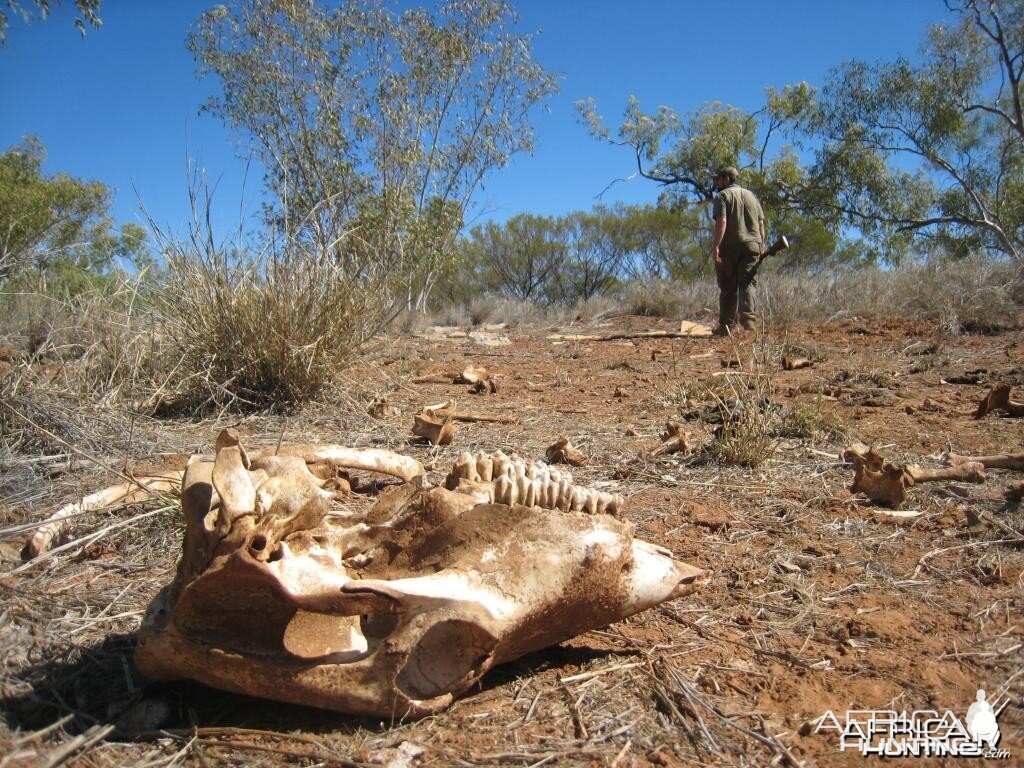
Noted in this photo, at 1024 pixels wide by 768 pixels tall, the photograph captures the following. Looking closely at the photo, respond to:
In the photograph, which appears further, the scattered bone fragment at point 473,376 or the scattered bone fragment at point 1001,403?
the scattered bone fragment at point 473,376

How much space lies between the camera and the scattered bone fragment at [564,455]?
3771mm

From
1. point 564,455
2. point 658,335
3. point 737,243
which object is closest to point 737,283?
point 737,243

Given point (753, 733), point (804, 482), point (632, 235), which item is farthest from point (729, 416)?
point (632, 235)

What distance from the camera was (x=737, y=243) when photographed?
980 cm

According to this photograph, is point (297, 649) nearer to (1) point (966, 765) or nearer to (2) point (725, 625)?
(2) point (725, 625)

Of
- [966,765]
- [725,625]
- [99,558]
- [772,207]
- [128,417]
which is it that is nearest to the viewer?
[966,765]

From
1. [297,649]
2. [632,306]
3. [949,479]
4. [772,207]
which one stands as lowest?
[297,649]

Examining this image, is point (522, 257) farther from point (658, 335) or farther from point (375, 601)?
point (375, 601)

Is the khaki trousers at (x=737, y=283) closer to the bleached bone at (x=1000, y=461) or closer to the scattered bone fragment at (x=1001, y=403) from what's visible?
the scattered bone fragment at (x=1001, y=403)

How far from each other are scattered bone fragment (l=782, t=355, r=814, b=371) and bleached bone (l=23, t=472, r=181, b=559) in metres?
5.83

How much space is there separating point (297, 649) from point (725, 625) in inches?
48.7

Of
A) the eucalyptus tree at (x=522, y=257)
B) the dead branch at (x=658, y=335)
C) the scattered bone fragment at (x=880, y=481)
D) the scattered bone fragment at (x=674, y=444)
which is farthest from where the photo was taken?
the eucalyptus tree at (x=522, y=257)

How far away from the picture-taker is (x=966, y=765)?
4.85ft

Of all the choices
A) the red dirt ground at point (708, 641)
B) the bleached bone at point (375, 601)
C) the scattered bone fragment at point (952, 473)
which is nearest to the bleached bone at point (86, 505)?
the red dirt ground at point (708, 641)
